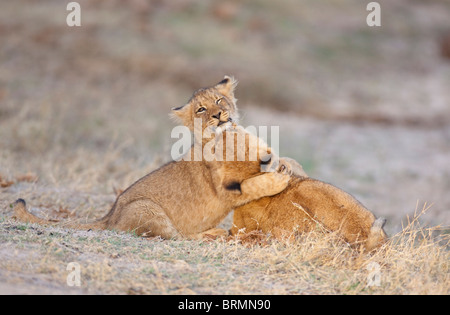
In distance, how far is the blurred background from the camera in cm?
1128

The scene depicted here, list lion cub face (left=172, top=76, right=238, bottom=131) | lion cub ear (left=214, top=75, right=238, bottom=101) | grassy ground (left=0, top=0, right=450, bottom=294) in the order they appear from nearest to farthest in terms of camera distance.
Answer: grassy ground (left=0, top=0, right=450, bottom=294) < lion cub face (left=172, top=76, right=238, bottom=131) < lion cub ear (left=214, top=75, right=238, bottom=101)

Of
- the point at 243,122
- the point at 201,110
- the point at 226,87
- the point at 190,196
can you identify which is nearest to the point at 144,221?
the point at 190,196

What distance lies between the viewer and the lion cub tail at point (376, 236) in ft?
17.6

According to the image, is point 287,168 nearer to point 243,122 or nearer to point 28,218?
point 28,218

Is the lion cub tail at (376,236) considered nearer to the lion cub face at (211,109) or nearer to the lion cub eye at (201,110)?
the lion cub face at (211,109)

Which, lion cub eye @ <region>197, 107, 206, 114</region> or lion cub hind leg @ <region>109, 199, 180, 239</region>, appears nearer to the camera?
lion cub hind leg @ <region>109, 199, 180, 239</region>

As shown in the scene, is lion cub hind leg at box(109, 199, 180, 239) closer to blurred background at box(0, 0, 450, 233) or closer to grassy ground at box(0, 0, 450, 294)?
grassy ground at box(0, 0, 450, 294)

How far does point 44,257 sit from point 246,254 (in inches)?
73.5

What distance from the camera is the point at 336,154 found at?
49.7 ft

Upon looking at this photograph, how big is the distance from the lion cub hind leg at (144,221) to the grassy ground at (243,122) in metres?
0.34

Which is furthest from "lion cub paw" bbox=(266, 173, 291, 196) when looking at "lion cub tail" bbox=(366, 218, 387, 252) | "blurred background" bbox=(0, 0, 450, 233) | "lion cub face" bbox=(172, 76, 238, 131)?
"blurred background" bbox=(0, 0, 450, 233)

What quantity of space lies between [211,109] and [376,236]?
2.94 m

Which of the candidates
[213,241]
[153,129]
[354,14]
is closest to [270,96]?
[153,129]
